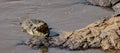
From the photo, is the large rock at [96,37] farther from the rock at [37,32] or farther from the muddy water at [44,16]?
the rock at [37,32]

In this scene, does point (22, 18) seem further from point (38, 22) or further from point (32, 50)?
point (32, 50)

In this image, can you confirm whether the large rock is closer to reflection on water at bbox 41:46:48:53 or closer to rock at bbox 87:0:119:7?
reflection on water at bbox 41:46:48:53

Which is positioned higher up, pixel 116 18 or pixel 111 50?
pixel 116 18

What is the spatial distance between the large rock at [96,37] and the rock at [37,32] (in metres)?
0.29

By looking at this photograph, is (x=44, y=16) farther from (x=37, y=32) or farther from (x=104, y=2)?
(x=104, y=2)

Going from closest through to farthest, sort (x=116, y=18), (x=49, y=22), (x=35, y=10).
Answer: (x=116, y=18), (x=49, y=22), (x=35, y=10)

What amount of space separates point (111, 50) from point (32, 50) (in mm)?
1532

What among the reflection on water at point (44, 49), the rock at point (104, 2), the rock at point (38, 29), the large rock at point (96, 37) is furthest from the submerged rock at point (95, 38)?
the rock at point (104, 2)

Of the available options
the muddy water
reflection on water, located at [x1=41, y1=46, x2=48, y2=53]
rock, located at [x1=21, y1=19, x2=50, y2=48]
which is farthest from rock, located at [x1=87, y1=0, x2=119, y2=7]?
reflection on water, located at [x1=41, y1=46, x2=48, y2=53]

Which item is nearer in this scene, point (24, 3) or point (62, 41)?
point (62, 41)

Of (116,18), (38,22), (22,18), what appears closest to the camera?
(116,18)

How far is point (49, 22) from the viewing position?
8141mm

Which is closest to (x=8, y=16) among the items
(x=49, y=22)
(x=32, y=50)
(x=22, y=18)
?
(x=22, y=18)

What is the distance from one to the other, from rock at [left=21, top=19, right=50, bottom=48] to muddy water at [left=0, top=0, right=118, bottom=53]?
0.15 m
